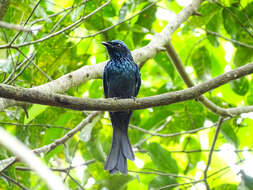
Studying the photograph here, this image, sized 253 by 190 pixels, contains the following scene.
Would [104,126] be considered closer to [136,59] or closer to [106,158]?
[106,158]

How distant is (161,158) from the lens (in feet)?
12.9

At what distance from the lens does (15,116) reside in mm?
3676

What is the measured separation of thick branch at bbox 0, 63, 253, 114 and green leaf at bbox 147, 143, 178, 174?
1.42 m

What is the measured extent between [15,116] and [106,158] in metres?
1.10

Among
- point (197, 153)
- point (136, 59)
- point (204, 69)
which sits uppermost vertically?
point (204, 69)

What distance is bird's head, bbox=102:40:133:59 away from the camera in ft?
13.4

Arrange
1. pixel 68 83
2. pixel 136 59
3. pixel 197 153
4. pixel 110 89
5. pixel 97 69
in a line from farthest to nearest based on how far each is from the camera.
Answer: pixel 197 153 → pixel 110 89 → pixel 136 59 → pixel 97 69 → pixel 68 83

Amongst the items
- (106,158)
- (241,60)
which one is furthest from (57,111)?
(241,60)

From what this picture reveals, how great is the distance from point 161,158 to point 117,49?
1.40 m

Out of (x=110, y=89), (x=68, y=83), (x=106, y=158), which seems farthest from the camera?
(x=110, y=89)

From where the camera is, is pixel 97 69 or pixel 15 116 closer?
pixel 97 69

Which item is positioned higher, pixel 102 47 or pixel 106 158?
pixel 102 47

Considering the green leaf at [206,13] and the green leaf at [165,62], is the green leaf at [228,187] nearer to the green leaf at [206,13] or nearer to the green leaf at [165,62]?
the green leaf at [165,62]

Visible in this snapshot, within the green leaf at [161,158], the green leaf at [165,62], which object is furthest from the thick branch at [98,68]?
the green leaf at [161,158]
